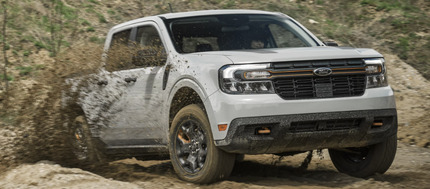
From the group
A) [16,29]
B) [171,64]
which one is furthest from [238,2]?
[171,64]

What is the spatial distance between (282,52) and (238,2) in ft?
44.6

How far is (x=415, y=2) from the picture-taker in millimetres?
18984

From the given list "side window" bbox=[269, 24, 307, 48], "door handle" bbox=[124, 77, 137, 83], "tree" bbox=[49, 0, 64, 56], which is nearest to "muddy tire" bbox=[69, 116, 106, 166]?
"door handle" bbox=[124, 77, 137, 83]

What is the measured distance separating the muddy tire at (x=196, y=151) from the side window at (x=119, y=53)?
139 cm

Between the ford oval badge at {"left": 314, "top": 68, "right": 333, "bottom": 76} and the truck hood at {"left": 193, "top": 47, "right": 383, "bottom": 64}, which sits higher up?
the truck hood at {"left": 193, "top": 47, "right": 383, "bottom": 64}

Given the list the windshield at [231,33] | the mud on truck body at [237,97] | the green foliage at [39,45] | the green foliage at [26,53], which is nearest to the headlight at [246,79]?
the mud on truck body at [237,97]

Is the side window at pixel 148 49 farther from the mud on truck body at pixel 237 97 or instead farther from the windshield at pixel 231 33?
the windshield at pixel 231 33

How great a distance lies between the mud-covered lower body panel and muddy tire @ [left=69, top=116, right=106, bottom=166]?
252 cm

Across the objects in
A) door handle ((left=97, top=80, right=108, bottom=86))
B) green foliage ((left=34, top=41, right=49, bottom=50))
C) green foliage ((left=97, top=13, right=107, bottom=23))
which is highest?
door handle ((left=97, top=80, right=108, bottom=86))

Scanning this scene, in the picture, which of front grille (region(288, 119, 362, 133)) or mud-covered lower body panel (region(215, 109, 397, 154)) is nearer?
mud-covered lower body panel (region(215, 109, 397, 154))

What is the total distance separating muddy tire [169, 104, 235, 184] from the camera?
18.2ft

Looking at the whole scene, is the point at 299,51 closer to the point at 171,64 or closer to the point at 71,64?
the point at 171,64

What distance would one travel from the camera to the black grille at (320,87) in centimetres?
542

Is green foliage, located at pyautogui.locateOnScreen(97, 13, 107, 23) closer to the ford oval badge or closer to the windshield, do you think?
the windshield
